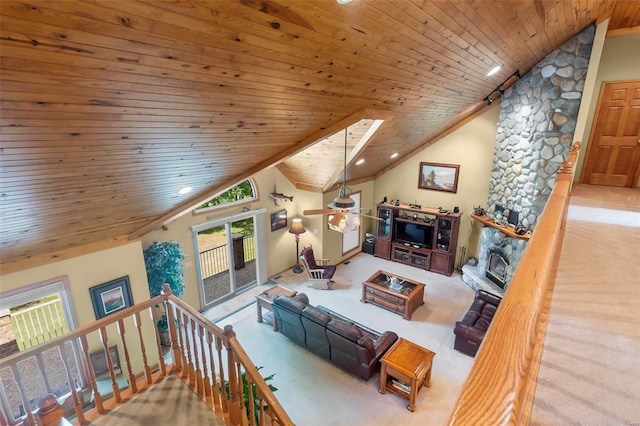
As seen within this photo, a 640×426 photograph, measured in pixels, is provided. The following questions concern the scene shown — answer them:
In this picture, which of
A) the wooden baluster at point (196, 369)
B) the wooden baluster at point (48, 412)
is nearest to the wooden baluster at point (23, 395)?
the wooden baluster at point (48, 412)

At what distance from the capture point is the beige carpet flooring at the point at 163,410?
271cm

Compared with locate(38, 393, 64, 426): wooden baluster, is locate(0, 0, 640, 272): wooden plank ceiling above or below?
above

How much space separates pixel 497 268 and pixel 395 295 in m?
2.73

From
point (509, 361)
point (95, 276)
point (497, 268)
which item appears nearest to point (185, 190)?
point (95, 276)

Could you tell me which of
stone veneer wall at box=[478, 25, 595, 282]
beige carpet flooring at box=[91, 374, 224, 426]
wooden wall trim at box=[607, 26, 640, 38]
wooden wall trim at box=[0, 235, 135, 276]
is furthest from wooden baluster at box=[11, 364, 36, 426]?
wooden wall trim at box=[607, 26, 640, 38]

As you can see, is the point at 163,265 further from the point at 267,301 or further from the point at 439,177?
the point at 439,177

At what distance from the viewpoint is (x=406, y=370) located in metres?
4.32

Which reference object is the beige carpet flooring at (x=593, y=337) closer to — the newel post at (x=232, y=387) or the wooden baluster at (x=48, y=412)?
the newel post at (x=232, y=387)

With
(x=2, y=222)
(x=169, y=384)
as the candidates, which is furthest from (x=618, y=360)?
(x=2, y=222)

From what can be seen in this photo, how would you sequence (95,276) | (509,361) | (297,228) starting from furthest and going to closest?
(297,228)
(95,276)
(509,361)

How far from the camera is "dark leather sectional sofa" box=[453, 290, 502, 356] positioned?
5.16 m

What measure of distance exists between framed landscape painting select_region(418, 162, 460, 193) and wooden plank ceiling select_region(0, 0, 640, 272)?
3706 mm

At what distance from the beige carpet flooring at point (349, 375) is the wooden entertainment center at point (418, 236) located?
650 mm

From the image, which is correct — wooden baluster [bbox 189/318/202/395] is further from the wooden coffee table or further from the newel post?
the wooden coffee table
